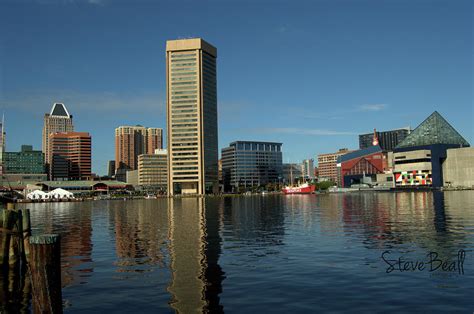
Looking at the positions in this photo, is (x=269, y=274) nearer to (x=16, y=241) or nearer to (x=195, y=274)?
(x=195, y=274)

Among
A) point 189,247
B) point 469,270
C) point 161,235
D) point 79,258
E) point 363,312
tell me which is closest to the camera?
point 363,312

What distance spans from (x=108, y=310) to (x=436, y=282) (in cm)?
1817

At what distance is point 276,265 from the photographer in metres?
31.6

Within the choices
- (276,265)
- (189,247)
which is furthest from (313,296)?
(189,247)

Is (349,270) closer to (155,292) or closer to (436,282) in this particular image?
(436,282)

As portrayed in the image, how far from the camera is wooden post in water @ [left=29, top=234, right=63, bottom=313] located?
16688mm
